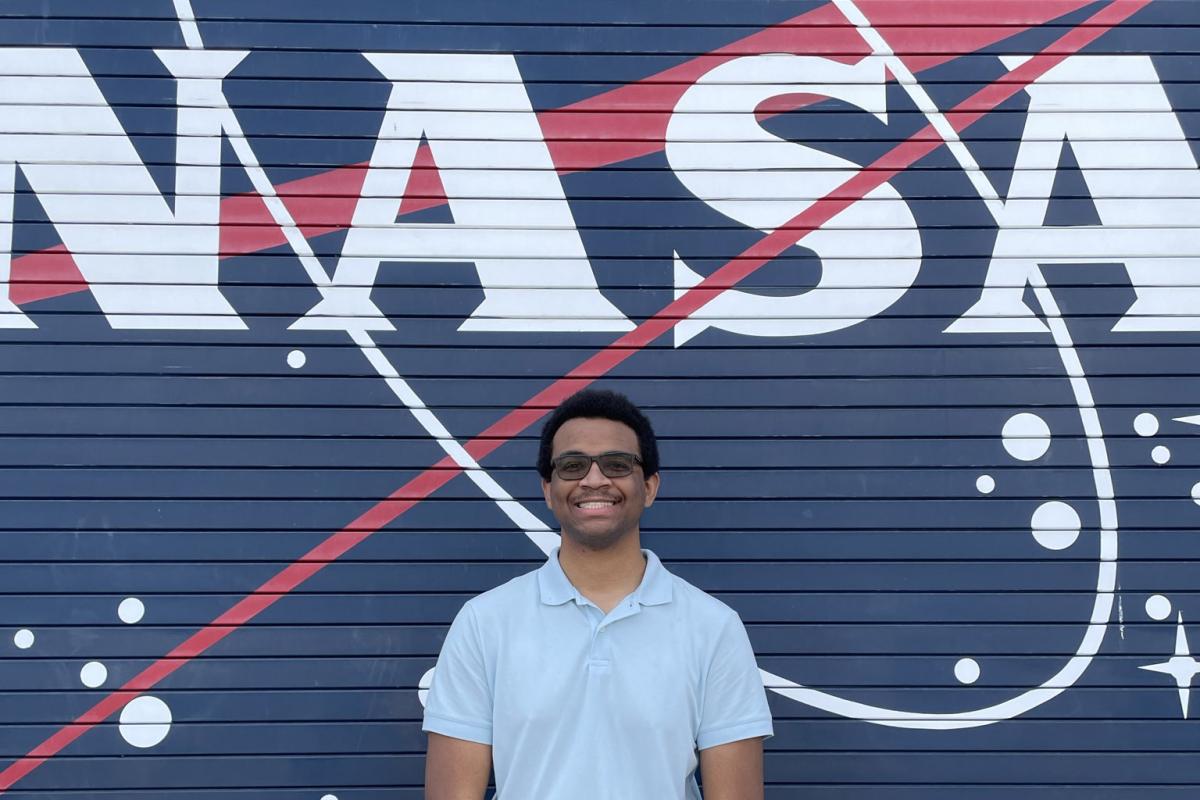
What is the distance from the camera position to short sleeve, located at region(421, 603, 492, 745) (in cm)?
271

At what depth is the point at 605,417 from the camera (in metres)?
2.84

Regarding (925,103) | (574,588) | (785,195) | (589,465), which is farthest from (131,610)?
(925,103)

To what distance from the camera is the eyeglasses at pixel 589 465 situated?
2.75 meters

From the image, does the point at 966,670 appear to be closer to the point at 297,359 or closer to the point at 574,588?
the point at 574,588

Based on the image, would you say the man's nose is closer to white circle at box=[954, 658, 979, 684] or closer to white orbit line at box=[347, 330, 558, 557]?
white orbit line at box=[347, 330, 558, 557]

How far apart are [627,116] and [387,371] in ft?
3.78

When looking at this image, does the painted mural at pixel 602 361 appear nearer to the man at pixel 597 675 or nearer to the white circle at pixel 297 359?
the white circle at pixel 297 359

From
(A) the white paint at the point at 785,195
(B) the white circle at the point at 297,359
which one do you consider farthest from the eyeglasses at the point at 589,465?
(B) the white circle at the point at 297,359

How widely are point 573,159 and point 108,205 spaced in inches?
59.8

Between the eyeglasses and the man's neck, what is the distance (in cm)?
16

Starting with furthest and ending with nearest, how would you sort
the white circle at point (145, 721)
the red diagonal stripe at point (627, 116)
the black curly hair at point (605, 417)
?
the red diagonal stripe at point (627, 116) → the white circle at point (145, 721) → the black curly hair at point (605, 417)

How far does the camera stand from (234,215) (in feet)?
11.8

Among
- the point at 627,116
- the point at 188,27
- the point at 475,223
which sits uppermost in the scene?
the point at 188,27

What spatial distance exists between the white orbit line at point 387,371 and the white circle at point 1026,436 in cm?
151
